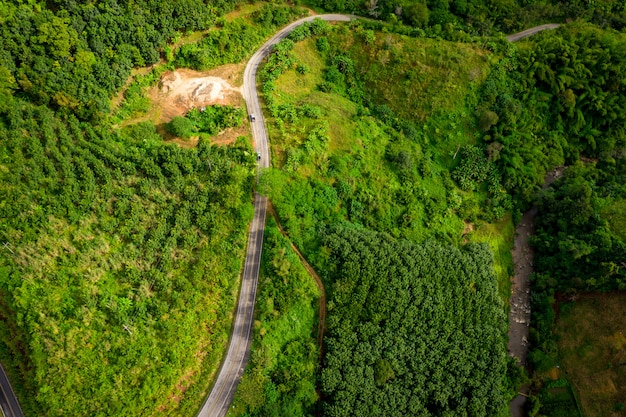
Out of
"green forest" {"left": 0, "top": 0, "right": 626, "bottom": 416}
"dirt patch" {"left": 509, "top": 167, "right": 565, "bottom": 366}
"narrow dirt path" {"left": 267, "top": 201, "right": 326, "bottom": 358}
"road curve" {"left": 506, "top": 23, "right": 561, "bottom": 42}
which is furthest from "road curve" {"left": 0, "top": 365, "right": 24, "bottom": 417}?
"road curve" {"left": 506, "top": 23, "right": 561, "bottom": 42}

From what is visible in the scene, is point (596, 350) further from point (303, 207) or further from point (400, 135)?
point (303, 207)

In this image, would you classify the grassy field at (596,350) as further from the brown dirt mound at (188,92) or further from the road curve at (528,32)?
the brown dirt mound at (188,92)

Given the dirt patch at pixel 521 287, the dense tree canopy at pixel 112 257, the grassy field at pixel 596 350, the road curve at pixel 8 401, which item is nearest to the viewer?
the dense tree canopy at pixel 112 257

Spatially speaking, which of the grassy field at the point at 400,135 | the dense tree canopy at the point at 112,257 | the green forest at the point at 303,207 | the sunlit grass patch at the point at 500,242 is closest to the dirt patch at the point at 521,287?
the sunlit grass patch at the point at 500,242

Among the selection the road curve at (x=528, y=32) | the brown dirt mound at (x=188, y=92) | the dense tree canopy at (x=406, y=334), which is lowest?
Answer: the dense tree canopy at (x=406, y=334)

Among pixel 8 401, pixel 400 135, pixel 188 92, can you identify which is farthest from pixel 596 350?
pixel 8 401

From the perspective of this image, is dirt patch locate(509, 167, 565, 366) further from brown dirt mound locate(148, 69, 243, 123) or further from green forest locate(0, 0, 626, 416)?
brown dirt mound locate(148, 69, 243, 123)

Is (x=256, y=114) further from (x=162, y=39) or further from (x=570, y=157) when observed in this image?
(x=570, y=157)

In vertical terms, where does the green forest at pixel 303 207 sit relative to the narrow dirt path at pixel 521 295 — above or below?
above
